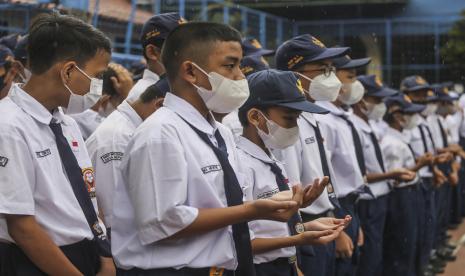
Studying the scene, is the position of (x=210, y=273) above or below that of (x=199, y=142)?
below

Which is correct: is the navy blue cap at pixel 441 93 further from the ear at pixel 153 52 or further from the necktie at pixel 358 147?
the ear at pixel 153 52

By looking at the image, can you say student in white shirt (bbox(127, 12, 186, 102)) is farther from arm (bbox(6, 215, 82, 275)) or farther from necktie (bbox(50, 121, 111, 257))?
arm (bbox(6, 215, 82, 275))

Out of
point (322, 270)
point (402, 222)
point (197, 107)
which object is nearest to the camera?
point (197, 107)

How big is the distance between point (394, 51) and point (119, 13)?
7.22 m

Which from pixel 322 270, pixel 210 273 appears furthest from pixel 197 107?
pixel 322 270

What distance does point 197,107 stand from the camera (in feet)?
10.6

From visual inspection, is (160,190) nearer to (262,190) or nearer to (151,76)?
(262,190)

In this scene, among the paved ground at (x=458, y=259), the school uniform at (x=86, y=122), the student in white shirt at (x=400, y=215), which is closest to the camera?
the school uniform at (x=86, y=122)

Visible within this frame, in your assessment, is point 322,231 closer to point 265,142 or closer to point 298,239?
point 298,239

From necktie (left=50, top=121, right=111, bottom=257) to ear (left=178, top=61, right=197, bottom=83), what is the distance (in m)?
0.60

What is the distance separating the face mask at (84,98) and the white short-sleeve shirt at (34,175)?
0.40 ft

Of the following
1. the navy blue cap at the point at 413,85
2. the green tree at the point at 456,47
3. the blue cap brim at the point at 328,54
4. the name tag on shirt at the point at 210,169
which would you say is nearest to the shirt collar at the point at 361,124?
the blue cap brim at the point at 328,54

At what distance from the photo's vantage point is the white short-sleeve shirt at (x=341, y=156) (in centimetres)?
559

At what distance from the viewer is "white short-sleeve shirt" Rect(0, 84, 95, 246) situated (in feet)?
9.96
